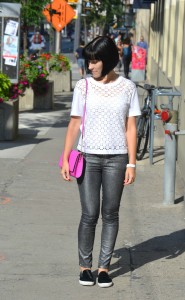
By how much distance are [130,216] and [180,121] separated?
3696mm

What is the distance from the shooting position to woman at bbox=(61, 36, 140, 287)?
19.1ft

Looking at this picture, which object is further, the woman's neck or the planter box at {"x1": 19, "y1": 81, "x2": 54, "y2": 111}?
the planter box at {"x1": 19, "y1": 81, "x2": 54, "y2": 111}

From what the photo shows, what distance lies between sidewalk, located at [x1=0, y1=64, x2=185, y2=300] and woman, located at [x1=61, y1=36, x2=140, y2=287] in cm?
40

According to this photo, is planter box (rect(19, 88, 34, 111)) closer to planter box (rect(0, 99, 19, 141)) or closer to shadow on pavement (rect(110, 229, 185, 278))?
planter box (rect(0, 99, 19, 141))

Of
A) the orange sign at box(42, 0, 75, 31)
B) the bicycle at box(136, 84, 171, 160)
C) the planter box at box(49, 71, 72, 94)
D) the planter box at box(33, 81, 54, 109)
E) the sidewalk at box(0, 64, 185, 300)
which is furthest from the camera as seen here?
the orange sign at box(42, 0, 75, 31)

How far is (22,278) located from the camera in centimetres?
631

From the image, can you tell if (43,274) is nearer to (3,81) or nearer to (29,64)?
(3,81)

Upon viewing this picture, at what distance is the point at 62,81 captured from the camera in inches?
1019

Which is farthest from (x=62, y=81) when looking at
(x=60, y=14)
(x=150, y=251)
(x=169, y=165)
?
(x=150, y=251)

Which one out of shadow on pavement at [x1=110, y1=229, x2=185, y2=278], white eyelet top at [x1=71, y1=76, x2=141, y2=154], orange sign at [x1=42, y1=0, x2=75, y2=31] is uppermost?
orange sign at [x1=42, y1=0, x2=75, y2=31]

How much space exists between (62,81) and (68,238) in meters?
18.6

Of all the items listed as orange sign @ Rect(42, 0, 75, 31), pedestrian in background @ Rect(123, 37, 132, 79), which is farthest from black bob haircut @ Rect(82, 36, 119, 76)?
pedestrian in background @ Rect(123, 37, 132, 79)

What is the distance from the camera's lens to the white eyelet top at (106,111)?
583 centimetres

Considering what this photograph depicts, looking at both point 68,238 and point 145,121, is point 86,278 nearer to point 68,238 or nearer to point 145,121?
point 68,238
